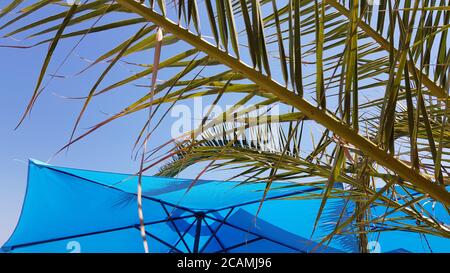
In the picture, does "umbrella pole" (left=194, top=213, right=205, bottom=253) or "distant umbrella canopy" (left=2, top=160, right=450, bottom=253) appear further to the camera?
"umbrella pole" (left=194, top=213, right=205, bottom=253)

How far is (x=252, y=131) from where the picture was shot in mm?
2127

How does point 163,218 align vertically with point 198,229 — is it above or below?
above

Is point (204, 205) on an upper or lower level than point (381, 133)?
upper

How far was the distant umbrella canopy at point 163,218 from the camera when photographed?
344 cm

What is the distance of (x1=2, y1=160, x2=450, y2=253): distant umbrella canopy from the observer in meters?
3.44

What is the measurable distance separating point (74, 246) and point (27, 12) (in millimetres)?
3715

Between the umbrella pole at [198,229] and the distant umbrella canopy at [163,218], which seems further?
the umbrella pole at [198,229]

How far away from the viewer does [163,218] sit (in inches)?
157
